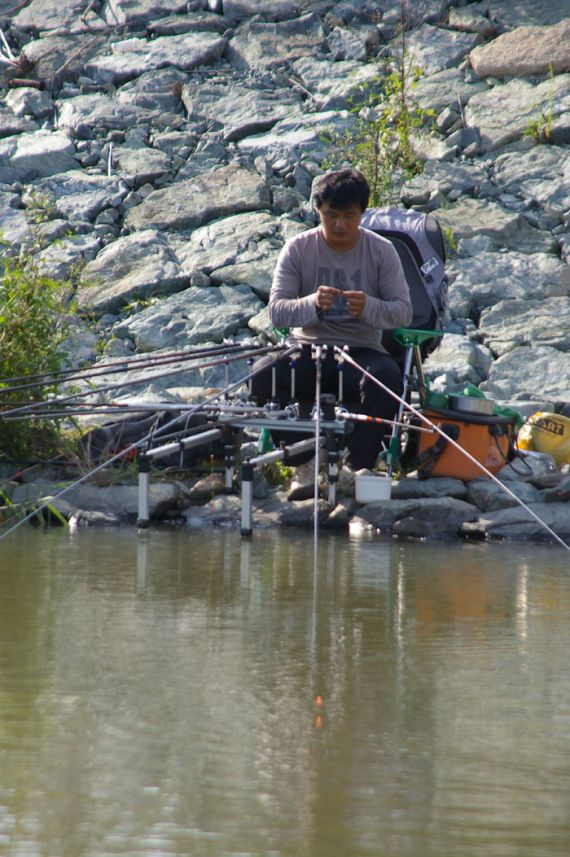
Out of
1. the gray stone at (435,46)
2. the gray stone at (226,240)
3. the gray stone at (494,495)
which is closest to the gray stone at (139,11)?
the gray stone at (435,46)

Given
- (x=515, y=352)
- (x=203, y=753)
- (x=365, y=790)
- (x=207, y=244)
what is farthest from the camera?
(x=207, y=244)

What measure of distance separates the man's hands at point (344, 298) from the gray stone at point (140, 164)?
5750 millimetres

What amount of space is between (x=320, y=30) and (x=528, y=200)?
142 inches

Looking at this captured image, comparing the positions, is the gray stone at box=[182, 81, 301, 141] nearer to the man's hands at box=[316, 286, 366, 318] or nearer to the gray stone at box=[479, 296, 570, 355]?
the gray stone at box=[479, 296, 570, 355]

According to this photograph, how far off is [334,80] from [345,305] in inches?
271

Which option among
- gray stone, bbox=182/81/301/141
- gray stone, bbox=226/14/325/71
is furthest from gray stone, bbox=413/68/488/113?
gray stone, bbox=226/14/325/71

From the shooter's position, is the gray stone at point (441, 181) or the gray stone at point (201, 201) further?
the gray stone at point (201, 201)

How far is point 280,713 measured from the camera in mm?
2527

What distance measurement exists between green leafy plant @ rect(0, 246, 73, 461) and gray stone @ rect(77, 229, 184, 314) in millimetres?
2666

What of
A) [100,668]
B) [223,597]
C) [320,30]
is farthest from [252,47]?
[100,668]

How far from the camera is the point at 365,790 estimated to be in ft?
6.81

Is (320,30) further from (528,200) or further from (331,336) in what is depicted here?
(331,336)

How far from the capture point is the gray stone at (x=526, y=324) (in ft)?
28.3

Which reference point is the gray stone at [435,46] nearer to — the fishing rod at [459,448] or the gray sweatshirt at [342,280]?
the gray sweatshirt at [342,280]
